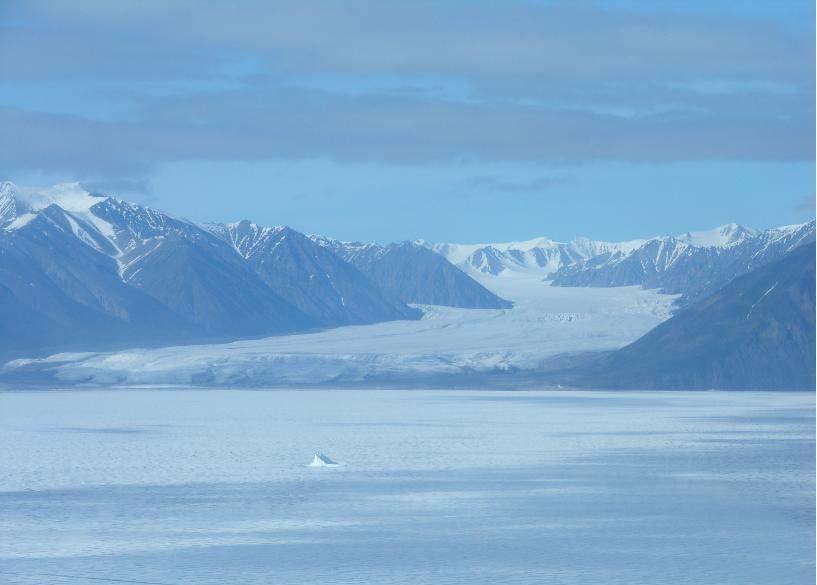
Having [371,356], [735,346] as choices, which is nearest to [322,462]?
[371,356]

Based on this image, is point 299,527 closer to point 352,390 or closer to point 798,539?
point 798,539

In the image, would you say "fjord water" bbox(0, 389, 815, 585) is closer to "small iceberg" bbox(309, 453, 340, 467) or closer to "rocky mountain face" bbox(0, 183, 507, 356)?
"small iceberg" bbox(309, 453, 340, 467)

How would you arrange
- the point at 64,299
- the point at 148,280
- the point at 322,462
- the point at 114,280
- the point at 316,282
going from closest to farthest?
1. the point at 322,462
2. the point at 64,299
3. the point at 114,280
4. the point at 148,280
5. the point at 316,282

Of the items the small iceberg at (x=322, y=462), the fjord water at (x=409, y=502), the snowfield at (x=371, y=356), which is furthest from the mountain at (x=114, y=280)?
the small iceberg at (x=322, y=462)

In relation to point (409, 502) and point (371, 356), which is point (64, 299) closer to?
point (371, 356)

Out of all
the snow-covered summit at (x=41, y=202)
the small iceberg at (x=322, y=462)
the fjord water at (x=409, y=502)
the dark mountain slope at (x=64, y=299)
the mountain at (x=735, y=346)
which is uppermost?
the snow-covered summit at (x=41, y=202)

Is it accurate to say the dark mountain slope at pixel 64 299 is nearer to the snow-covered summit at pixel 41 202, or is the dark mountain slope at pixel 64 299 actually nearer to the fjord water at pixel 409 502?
the snow-covered summit at pixel 41 202
